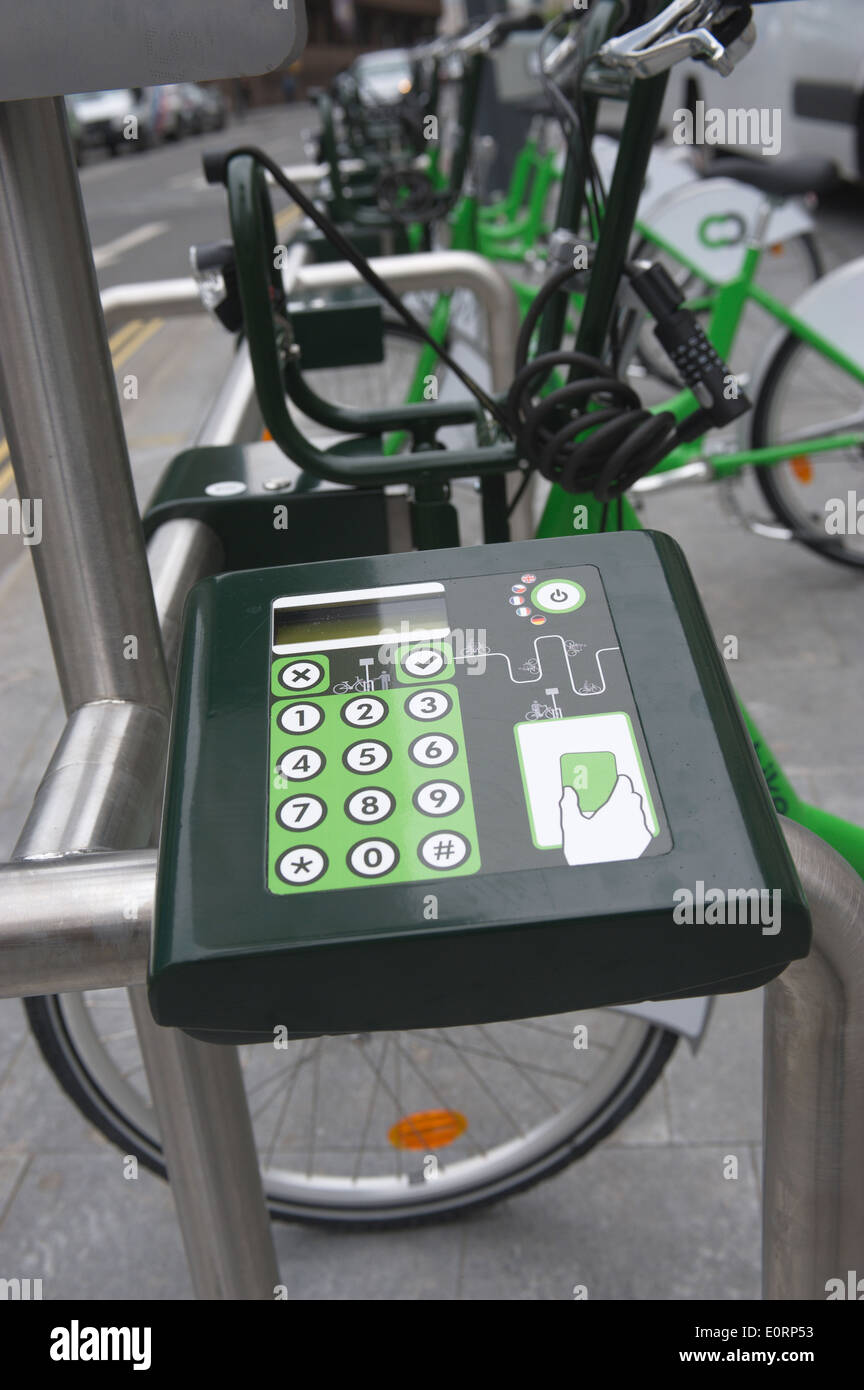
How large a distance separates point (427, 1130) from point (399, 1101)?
0.07 m

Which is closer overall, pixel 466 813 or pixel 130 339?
pixel 466 813

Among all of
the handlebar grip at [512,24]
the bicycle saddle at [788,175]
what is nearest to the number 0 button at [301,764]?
the bicycle saddle at [788,175]

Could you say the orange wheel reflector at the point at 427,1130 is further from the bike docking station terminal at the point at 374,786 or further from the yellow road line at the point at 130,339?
the yellow road line at the point at 130,339

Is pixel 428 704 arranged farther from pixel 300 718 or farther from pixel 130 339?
pixel 130 339

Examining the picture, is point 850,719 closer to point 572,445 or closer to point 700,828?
point 572,445

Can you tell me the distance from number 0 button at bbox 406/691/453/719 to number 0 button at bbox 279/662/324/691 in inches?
2.0

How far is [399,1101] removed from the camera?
1.93 meters

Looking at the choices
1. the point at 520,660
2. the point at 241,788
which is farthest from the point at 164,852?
the point at 520,660

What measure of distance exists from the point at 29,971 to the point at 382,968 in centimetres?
15

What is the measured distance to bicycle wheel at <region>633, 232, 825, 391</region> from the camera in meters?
4.12

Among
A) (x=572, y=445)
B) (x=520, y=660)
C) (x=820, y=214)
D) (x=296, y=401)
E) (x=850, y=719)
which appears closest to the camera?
(x=520, y=660)

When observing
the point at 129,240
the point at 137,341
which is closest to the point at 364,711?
the point at 137,341

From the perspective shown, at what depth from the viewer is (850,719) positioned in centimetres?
287

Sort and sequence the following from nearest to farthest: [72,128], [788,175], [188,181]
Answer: [72,128], [788,175], [188,181]
